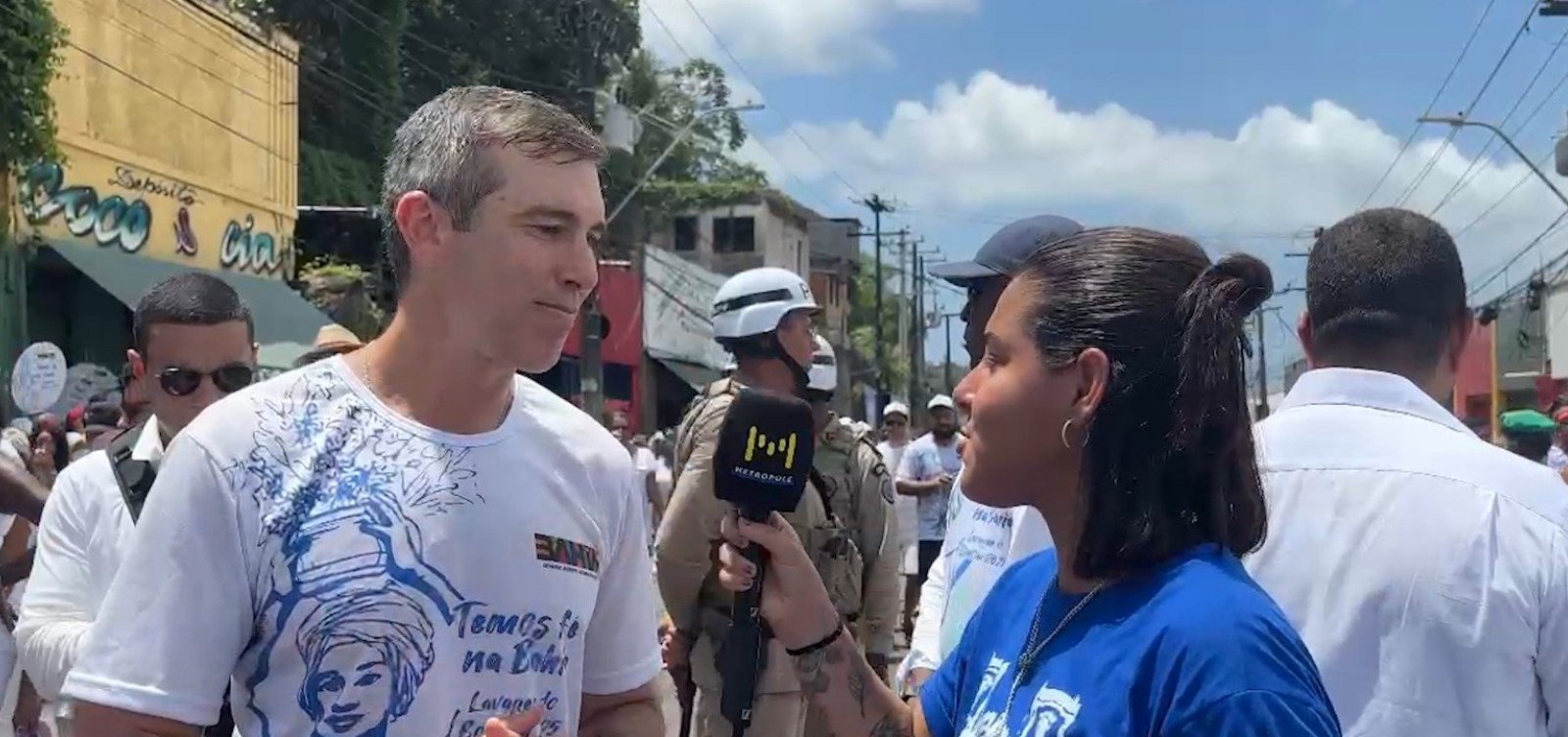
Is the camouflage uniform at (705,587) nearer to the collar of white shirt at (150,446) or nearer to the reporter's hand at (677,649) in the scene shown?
the reporter's hand at (677,649)

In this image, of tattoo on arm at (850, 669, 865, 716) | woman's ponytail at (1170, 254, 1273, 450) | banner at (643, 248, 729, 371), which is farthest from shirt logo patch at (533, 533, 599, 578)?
banner at (643, 248, 729, 371)


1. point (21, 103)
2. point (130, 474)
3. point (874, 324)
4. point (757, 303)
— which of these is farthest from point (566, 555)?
point (874, 324)

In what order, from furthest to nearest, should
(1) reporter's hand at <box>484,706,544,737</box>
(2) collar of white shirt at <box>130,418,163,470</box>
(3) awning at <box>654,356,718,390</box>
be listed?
(3) awning at <box>654,356,718,390</box>, (2) collar of white shirt at <box>130,418,163,470</box>, (1) reporter's hand at <box>484,706,544,737</box>

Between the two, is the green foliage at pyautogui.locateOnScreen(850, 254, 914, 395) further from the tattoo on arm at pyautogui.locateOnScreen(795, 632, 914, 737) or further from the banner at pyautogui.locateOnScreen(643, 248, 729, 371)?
the tattoo on arm at pyautogui.locateOnScreen(795, 632, 914, 737)

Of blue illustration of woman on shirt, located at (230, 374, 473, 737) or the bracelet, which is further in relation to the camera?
the bracelet

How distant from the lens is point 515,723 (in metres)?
2.30

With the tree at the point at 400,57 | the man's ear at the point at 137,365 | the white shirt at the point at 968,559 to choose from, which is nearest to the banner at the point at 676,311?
the tree at the point at 400,57

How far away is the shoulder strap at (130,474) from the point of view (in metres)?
3.78

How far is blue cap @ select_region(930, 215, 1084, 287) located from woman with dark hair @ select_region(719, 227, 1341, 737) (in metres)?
1.28

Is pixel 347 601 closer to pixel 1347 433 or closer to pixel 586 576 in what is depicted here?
pixel 586 576

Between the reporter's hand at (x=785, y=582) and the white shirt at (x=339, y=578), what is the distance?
370mm

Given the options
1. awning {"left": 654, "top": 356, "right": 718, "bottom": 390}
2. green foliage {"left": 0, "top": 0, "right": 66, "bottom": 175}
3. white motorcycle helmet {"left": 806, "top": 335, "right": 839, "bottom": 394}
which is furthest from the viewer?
awning {"left": 654, "top": 356, "right": 718, "bottom": 390}

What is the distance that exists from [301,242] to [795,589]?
25.5 m

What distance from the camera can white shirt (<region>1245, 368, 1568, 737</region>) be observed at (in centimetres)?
268
